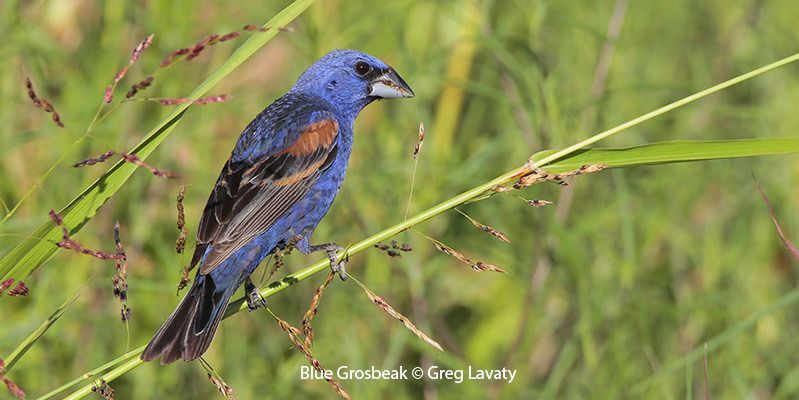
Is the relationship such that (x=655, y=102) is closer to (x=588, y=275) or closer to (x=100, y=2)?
(x=588, y=275)

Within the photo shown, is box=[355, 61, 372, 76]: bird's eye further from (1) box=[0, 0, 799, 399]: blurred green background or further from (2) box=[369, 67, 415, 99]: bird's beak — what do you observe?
(1) box=[0, 0, 799, 399]: blurred green background

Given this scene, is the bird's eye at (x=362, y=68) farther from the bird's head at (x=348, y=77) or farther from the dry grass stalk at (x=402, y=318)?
the dry grass stalk at (x=402, y=318)

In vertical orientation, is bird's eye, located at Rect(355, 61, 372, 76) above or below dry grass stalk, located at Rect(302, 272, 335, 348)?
above

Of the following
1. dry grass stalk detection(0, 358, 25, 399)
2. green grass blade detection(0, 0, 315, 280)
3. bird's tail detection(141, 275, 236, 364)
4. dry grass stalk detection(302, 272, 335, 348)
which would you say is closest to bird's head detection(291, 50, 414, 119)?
bird's tail detection(141, 275, 236, 364)

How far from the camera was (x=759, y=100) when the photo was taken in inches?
197

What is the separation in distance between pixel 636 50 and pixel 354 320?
1783 mm

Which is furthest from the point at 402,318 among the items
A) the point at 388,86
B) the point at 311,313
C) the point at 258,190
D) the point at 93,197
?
the point at 388,86

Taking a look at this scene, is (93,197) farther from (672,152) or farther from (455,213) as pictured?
(455,213)

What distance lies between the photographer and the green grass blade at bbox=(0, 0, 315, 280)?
198 centimetres

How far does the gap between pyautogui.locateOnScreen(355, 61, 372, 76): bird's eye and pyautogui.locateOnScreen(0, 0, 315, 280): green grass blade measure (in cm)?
110

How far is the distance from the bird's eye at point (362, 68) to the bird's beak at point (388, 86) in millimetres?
40

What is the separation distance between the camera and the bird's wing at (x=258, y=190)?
258 cm

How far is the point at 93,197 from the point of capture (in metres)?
2.04

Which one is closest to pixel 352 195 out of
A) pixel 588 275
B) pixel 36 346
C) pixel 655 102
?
pixel 588 275
